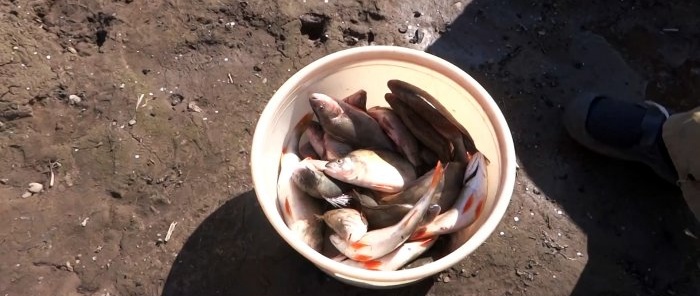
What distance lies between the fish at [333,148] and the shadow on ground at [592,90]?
78cm

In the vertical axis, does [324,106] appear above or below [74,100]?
above

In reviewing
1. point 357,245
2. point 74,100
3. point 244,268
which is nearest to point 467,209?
point 357,245

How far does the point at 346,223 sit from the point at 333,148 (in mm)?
317

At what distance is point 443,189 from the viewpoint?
2.04 metres

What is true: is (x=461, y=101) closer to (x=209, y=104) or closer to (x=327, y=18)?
(x=327, y=18)

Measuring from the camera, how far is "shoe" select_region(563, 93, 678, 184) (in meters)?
2.49

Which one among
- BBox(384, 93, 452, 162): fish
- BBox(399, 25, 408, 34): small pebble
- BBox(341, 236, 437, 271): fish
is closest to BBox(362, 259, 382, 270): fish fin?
BBox(341, 236, 437, 271): fish

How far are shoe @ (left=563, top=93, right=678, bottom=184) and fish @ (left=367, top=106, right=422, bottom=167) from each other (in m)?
0.78

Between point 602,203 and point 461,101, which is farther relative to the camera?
point 602,203

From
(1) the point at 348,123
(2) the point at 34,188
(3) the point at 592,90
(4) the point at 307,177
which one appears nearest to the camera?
(4) the point at 307,177

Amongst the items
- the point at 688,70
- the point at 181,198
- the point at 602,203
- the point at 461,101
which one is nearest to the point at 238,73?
the point at 181,198

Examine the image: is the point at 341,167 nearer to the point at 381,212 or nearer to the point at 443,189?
the point at 381,212

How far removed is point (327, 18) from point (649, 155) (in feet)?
4.74

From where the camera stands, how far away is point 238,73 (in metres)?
2.63
